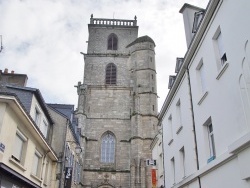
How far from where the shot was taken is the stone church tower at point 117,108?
28062 mm

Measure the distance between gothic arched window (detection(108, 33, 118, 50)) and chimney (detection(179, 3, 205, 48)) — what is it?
24.4m

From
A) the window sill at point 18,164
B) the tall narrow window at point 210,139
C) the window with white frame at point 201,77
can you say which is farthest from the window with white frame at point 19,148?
the window with white frame at point 201,77

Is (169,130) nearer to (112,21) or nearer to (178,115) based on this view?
(178,115)

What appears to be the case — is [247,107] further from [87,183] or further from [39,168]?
[87,183]

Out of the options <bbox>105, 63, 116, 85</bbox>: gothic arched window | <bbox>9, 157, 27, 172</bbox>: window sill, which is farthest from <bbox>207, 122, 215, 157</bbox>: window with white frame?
<bbox>105, 63, 116, 85</bbox>: gothic arched window

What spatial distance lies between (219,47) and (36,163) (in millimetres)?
9550

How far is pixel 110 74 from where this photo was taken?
34688mm

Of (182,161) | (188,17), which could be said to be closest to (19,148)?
(182,161)

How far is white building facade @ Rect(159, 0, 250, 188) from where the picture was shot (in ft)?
20.9

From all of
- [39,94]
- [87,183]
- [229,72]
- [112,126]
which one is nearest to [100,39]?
[112,126]

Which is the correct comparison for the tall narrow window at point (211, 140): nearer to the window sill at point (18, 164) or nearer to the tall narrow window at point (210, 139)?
the tall narrow window at point (210, 139)

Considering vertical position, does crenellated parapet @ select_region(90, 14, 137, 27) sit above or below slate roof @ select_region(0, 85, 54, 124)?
above

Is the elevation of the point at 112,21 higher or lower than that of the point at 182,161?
higher

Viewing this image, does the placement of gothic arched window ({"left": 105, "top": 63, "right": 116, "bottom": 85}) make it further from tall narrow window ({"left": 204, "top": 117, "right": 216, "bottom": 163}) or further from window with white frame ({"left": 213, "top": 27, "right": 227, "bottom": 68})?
window with white frame ({"left": 213, "top": 27, "right": 227, "bottom": 68})
